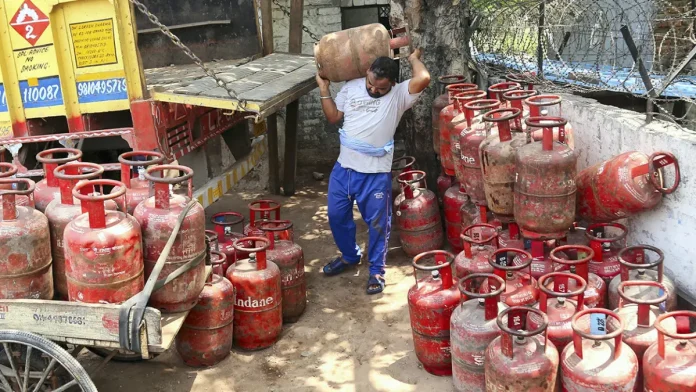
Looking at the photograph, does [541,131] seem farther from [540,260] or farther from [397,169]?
[397,169]

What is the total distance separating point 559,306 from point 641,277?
0.57 m

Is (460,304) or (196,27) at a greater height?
(196,27)

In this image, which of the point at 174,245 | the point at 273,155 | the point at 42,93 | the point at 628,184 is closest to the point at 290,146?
the point at 273,155

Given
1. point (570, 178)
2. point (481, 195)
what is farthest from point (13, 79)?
point (570, 178)

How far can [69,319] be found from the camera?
3.77 metres

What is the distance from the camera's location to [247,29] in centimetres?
789

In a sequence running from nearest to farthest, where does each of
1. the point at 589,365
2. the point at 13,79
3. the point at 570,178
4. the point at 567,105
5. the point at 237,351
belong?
1. the point at 589,365
2. the point at 570,178
3. the point at 237,351
4. the point at 13,79
5. the point at 567,105

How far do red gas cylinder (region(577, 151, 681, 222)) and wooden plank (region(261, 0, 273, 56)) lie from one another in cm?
421

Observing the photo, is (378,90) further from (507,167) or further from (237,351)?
(237,351)

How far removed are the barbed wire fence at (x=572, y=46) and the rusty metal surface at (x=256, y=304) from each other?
2922mm

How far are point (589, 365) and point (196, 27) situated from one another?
5834 millimetres

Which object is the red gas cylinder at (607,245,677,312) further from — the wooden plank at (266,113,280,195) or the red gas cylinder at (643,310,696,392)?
the wooden plank at (266,113,280,195)

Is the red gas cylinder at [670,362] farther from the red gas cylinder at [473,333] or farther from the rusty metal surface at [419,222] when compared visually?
the rusty metal surface at [419,222]

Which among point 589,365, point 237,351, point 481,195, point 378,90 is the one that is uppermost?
point 378,90
